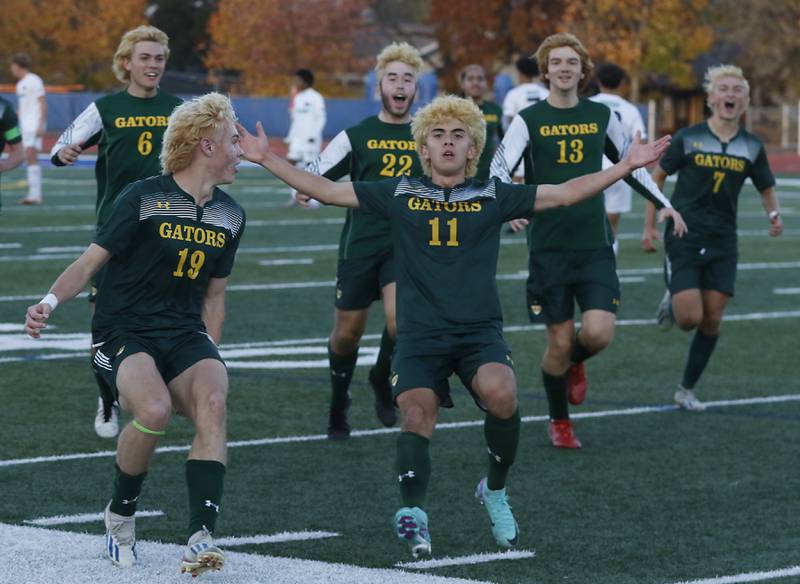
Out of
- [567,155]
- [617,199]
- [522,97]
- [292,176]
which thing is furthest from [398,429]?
[522,97]

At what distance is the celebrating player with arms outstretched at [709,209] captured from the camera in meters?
10.9

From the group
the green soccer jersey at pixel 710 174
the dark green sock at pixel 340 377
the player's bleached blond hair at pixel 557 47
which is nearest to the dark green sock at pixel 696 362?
the green soccer jersey at pixel 710 174

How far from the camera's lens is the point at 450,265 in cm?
720

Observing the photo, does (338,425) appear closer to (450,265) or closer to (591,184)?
(450,265)

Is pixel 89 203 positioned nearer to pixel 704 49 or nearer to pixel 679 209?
pixel 679 209

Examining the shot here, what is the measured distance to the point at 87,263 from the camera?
6531 mm

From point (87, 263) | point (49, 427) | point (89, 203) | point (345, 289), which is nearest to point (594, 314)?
point (345, 289)

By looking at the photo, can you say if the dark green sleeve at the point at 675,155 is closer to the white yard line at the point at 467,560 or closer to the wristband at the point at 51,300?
the white yard line at the point at 467,560

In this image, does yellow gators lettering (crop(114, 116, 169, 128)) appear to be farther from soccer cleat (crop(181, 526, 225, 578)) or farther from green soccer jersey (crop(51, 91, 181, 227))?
soccer cleat (crop(181, 526, 225, 578))

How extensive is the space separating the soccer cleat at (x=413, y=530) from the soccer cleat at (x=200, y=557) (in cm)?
86

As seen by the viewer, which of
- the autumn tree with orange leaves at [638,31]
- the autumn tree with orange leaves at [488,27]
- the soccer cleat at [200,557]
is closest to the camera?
the soccer cleat at [200,557]

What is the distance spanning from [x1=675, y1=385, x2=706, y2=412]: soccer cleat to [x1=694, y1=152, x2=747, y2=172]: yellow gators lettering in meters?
1.45

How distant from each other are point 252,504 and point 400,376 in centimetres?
114

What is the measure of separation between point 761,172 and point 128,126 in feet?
13.8
